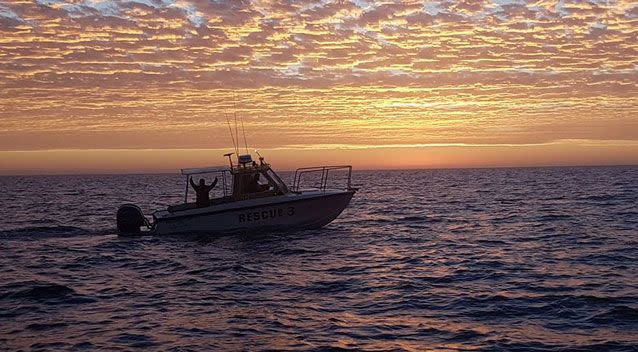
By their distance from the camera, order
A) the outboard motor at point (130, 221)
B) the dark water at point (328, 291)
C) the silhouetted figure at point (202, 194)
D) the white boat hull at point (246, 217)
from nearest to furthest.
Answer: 1. the dark water at point (328, 291)
2. the white boat hull at point (246, 217)
3. the silhouetted figure at point (202, 194)
4. the outboard motor at point (130, 221)

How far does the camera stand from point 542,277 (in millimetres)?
15109

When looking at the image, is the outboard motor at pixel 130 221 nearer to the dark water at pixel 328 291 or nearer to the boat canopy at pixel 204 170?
the dark water at pixel 328 291

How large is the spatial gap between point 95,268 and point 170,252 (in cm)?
307

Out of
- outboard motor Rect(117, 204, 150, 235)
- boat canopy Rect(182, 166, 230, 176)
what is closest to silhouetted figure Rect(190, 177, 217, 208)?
boat canopy Rect(182, 166, 230, 176)

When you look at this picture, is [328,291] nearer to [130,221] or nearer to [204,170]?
[204,170]

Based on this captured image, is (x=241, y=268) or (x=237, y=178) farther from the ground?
(x=237, y=178)

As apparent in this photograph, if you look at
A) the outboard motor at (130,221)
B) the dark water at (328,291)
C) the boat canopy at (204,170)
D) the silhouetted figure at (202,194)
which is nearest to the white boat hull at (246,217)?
the silhouetted figure at (202,194)

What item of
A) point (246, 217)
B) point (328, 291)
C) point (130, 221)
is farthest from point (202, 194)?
point (328, 291)

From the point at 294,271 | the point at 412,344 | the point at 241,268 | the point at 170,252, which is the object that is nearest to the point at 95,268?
the point at 170,252

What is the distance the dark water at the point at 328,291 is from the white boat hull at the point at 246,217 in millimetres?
686

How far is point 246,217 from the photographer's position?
22.8 meters

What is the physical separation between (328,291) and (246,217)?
935cm

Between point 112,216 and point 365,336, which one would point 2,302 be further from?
point 112,216

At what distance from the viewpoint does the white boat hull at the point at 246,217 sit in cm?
2270
